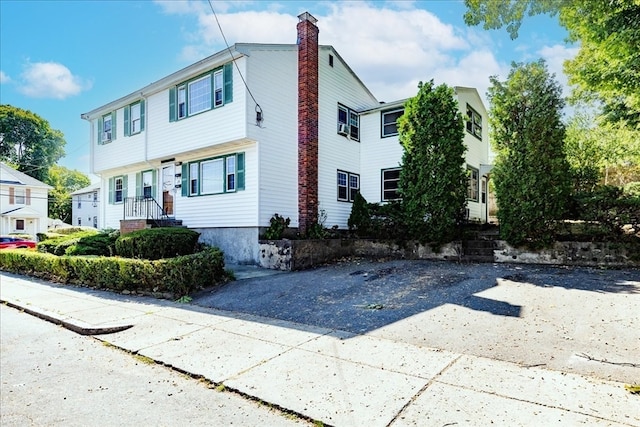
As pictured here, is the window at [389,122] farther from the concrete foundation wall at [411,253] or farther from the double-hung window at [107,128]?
the double-hung window at [107,128]

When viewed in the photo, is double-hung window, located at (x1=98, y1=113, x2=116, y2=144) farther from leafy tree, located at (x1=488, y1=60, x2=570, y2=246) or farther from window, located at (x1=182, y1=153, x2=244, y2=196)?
leafy tree, located at (x1=488, y1=60, x2=570, y2=246)

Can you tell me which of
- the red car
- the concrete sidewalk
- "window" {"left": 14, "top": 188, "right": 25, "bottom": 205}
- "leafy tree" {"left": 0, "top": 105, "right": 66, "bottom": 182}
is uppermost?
"leafy tree" {"left": 0, "top": 105, "right": 66, "bottom": 182}

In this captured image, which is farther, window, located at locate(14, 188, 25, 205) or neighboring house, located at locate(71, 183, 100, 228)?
neighboring house, located at locate(71, 183, 100, 228)

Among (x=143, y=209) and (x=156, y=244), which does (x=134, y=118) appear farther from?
(x=156, y=244)

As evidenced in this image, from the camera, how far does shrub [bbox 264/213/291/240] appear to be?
1277cm

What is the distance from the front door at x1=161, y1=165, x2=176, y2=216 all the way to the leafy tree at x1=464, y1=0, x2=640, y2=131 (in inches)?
532

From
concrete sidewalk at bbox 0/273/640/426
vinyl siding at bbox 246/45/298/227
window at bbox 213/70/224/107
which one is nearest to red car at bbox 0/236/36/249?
window at bbox 213/70/224/107

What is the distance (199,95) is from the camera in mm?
14242

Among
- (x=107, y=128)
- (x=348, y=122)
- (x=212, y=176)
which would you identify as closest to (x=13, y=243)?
(x=107, y=128)

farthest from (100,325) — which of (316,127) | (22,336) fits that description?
(316,127)

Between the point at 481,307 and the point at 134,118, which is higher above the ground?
the point at 134,118

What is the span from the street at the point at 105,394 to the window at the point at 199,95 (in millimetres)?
10428

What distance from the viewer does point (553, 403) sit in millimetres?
3145

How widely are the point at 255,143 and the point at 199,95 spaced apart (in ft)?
11.0
